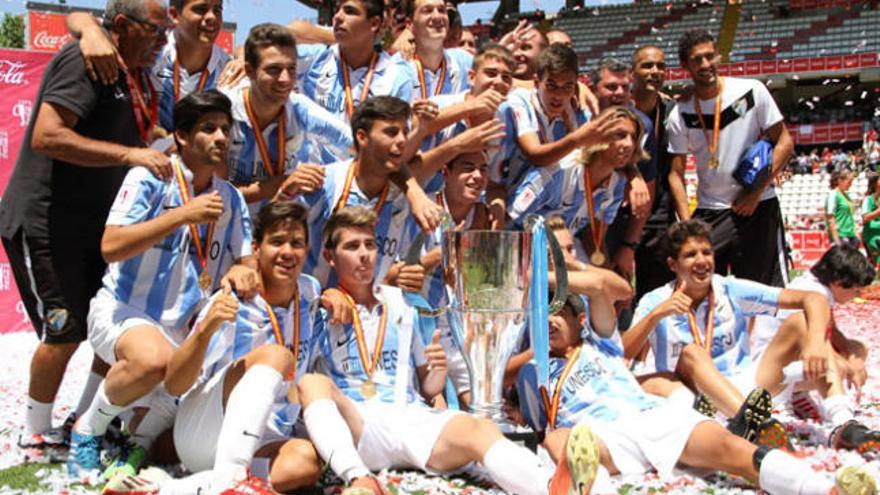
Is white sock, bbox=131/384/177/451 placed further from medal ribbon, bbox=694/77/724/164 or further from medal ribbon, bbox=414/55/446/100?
medal ribbon, bbox=694/77/724/164

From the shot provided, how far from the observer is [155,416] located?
3799mm

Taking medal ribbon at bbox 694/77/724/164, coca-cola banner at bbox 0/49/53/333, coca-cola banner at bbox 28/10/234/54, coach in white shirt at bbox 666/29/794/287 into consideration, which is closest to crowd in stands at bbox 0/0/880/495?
coach in white shirt at bbox 666/29/794/287

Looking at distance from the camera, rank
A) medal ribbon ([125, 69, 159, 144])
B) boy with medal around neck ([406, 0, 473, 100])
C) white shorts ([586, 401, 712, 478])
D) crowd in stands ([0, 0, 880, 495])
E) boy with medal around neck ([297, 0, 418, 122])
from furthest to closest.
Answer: boy with medal around neck ([406, 0, 473, 100]) < boy with medal around neck ([297, 0, 418, 122]) < medal ribbon ([125, 69, 159, 144]) < white shorts ([586, 401, 712, 478]) < crowd in stands ([0, 0, 880, 495])

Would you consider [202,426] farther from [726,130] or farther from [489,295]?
[726,130]

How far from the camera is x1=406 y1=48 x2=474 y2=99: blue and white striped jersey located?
213 inches

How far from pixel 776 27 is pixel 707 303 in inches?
1306

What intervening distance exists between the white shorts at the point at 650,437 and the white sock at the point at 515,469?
0.59m

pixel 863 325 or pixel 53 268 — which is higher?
pixel 53 268

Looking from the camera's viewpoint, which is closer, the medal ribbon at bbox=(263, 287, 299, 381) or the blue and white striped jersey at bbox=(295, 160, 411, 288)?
the medal ribbon at bbox=(263, 287, 299, 381)

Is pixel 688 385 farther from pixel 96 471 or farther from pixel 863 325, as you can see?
pixel 863 325

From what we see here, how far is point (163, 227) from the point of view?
11.3 feet

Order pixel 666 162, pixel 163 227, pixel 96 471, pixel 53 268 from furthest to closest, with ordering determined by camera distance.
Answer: pixel 666 162, pixel 53 268, pixel 96 471, pixel 163 227

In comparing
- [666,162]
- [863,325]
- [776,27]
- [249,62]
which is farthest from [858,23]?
[249,62]

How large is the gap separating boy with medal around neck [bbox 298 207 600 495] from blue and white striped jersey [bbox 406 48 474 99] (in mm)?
1635
